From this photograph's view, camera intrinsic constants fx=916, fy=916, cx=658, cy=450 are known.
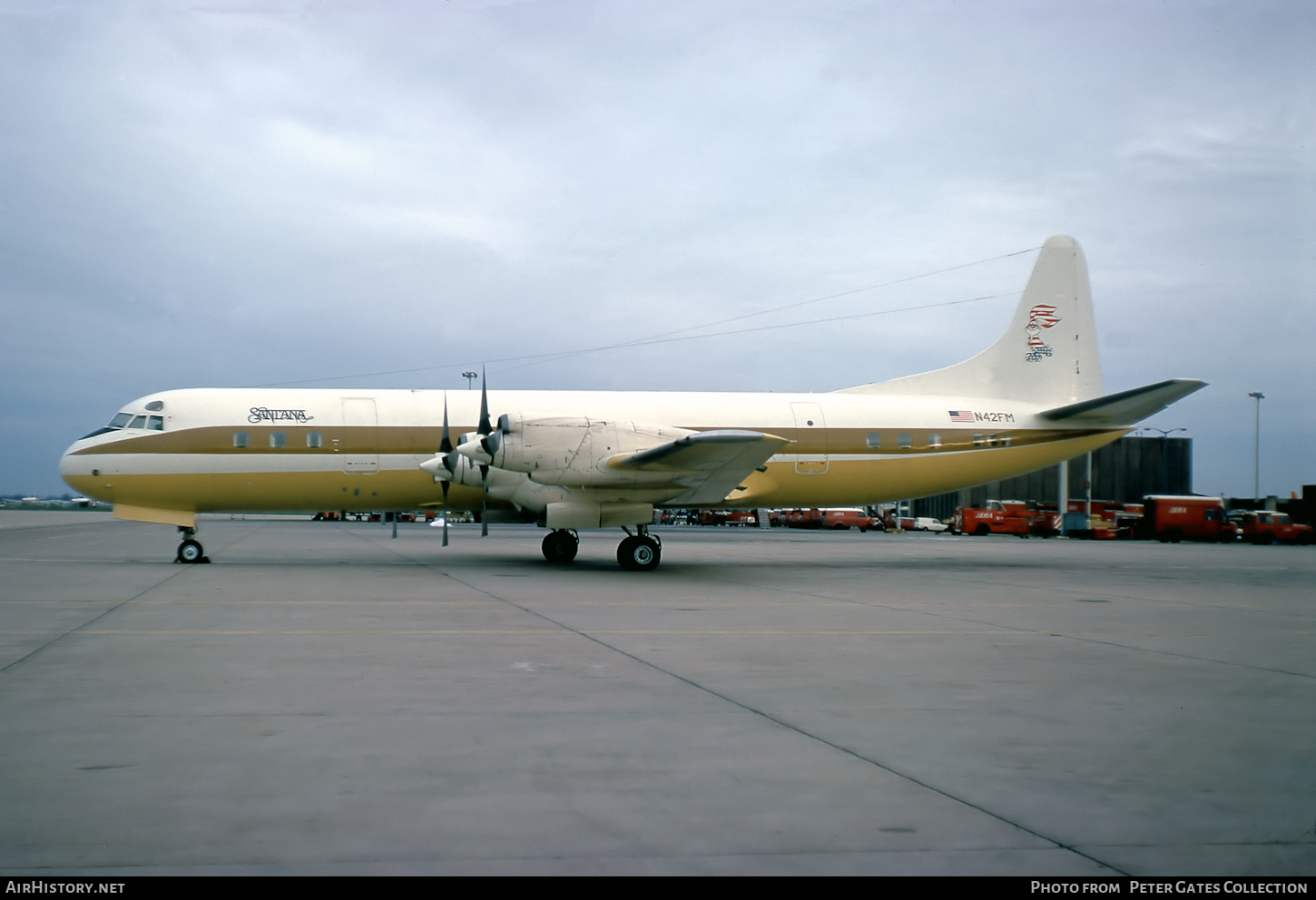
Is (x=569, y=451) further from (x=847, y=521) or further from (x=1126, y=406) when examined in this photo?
(x=847, y=521)

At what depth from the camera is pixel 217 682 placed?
23.5ft

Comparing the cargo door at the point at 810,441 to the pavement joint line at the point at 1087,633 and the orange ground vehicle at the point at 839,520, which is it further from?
the orange ground vehicle at the point at 839,520

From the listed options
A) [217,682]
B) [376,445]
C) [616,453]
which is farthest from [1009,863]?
[376,445]

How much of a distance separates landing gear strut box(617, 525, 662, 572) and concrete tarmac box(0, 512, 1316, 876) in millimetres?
5869

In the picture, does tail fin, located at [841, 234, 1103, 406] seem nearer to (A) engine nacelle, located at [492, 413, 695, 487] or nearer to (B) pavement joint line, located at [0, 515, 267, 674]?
(A) engine nacelle, located at [492, 413, 695, 487]

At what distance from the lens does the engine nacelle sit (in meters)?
18.0

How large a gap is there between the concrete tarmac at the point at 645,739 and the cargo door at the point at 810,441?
Result: 8795 mm

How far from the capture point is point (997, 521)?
4878 centimetres

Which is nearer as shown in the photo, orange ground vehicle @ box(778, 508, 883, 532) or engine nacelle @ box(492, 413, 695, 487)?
engine nacelle @ box(492, 413, 695, 487)

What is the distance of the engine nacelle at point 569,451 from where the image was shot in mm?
18000

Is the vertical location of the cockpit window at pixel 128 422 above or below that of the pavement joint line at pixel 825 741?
above

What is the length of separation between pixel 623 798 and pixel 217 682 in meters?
4.25

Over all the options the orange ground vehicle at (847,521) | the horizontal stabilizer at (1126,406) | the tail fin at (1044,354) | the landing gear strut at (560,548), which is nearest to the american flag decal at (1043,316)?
the tail fin at (1044,354)

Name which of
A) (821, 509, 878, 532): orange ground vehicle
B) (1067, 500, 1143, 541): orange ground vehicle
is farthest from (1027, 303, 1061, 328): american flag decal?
(821, 509, 878, 532): orange ground vehicle
